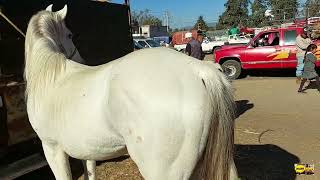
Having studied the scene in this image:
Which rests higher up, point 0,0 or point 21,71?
point 0,0

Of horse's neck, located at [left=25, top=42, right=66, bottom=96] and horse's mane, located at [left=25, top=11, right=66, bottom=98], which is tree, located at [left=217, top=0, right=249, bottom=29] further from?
horse's neck, located at [left=25, top=42, right=66, bottom=96]

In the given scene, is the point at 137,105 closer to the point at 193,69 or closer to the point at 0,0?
the point at 193,69

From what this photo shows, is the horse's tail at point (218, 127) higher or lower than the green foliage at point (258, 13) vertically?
lower

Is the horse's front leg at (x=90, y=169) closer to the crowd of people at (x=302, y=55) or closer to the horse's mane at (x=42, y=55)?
the horse's mane at (x=42, y=55)

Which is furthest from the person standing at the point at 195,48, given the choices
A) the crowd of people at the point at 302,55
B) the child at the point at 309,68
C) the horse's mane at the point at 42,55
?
the horse's mane at the point at 42,55

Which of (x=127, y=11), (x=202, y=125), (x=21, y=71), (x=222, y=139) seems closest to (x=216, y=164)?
(x=222, y=139)

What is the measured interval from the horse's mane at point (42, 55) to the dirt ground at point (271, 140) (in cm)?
161

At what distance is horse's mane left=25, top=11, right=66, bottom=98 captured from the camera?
3.21 metres

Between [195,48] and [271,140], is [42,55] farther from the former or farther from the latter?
[195,48]

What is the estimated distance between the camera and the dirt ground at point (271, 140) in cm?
495

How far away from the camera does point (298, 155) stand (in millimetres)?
5426

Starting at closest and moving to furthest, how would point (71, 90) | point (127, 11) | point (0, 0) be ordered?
point (71, 90) < point (0, 0) < point (127, 11)

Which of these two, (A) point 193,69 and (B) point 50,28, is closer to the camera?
(A) point 193,69

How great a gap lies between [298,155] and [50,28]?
11.8 feet
